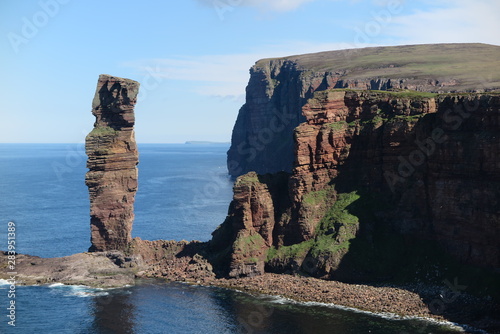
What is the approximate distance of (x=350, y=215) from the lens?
11200 centimetres

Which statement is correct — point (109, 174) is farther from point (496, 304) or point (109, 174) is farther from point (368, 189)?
point (496, 304)

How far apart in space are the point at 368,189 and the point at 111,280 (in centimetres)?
4925

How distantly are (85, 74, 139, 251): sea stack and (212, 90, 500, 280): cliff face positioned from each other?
19439 mm

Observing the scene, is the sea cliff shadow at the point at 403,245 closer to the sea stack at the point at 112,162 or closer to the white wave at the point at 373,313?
the white wave at the point at 373,313

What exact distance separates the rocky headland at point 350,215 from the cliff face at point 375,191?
0.19 meters

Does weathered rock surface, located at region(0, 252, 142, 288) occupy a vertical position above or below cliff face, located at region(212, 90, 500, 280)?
below

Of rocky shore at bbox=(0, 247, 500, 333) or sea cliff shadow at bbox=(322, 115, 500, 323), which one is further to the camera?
sea cliff shadow at bbox=(322, 115, 500, 323)

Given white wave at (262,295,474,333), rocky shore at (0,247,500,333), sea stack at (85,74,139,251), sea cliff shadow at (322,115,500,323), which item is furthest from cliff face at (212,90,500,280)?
sea stack at (85,74,139,251)

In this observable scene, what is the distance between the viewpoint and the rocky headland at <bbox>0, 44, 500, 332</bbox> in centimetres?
9675

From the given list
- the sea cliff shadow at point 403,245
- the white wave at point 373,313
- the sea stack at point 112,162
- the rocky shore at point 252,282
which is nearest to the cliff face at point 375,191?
the sea cliff shadow at point 403,245

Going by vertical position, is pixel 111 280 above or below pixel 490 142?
below

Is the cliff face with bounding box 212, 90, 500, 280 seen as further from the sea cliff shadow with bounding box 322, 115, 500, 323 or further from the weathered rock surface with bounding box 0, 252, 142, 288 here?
the weathered rock surface with bounding box 0, 252, 142, 288

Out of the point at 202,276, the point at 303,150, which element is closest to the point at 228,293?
the point at 202,276

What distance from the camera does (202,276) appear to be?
112m
